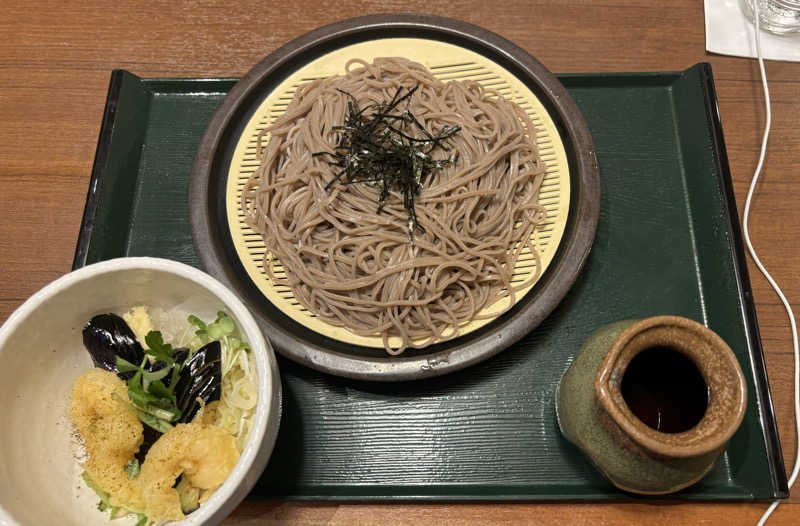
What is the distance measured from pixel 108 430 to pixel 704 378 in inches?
55.9

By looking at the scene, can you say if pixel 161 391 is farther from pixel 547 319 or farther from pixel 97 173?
pixel 547 319

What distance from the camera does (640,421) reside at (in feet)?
4.03

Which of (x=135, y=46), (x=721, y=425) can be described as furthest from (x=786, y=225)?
(x=135, y=46)

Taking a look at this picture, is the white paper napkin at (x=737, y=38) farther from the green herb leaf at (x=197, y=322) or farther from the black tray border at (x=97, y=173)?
the black tray border at (x=97, y=173)

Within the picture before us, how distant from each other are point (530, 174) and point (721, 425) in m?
0.97

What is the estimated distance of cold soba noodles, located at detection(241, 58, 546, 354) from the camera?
1.73 metres

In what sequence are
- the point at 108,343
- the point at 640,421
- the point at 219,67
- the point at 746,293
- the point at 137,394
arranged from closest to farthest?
the point at 640,421, the point at 137,394, the point at 108,343, the point at 746,293, the point at 219,67

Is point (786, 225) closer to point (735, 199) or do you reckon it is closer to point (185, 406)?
point (735, 199)

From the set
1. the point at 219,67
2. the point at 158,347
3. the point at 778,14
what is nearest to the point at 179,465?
the point at 158,347

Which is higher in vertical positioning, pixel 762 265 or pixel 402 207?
pixel 402 207

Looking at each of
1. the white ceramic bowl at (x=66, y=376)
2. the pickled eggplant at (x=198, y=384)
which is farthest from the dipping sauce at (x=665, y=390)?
the pickled eggplant at (x=198, y=384)

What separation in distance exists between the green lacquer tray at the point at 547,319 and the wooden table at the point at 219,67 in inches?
8.8

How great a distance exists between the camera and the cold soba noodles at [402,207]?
5.69 ft

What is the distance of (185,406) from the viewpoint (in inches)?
55.5
